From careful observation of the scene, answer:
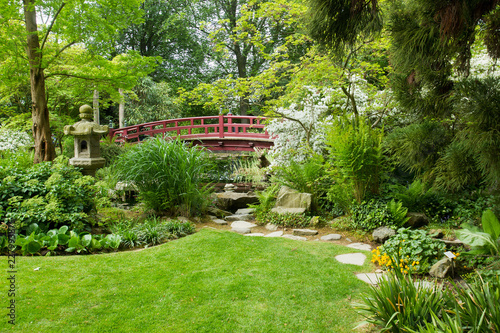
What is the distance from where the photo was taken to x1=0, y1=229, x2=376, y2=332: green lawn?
2307 millimetres

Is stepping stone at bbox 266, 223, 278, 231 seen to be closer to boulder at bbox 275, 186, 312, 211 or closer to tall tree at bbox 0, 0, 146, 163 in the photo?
boulder at bbox 275, 186, 312, 211

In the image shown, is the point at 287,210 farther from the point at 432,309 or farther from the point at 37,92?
the point at 37,92

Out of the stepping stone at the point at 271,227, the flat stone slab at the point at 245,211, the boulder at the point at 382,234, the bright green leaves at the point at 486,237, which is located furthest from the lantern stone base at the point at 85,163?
the bright green leaves at the point at 486,237

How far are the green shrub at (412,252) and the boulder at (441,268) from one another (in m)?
0.08

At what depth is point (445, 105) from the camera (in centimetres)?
300

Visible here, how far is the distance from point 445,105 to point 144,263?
3350 millimetres

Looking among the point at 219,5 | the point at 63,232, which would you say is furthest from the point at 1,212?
the point at 219,5

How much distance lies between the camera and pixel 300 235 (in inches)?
189

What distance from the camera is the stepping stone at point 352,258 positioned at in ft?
11.1

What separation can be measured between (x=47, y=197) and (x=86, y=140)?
1.49 m

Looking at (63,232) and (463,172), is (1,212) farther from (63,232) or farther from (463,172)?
(463,172)

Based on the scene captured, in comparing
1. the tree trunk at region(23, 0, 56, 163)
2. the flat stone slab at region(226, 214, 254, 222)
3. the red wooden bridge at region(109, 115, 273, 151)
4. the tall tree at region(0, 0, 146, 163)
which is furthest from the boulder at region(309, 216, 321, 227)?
the red wooden bridge at region(109, 115, 273, 151)

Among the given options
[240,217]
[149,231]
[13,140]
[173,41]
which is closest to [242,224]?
[240,217]

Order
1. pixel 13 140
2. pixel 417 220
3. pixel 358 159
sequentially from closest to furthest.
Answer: pixel 417 220, pixel 358 159, pixel 13 140
